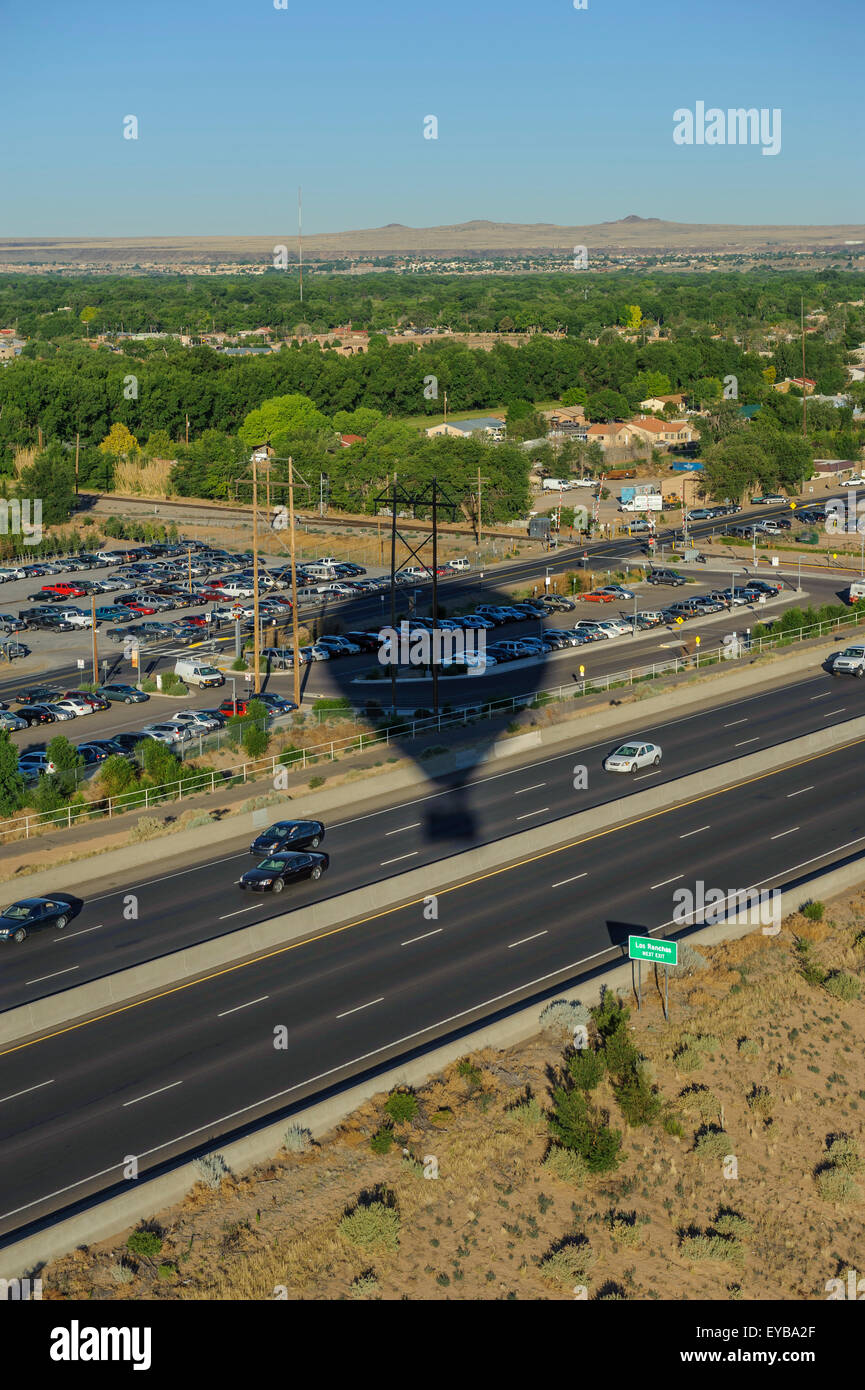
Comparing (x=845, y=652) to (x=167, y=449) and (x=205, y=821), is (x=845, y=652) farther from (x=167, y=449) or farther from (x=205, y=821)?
(x=167, y=449)

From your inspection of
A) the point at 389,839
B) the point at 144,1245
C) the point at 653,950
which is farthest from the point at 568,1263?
the point at 389,839

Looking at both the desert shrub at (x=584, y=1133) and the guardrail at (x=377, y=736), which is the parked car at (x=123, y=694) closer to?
→ the guardrail at (x=377, y=736)

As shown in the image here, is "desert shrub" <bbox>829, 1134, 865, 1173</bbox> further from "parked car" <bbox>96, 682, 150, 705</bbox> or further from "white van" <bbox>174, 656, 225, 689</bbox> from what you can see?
"white van" <bbox>174, 656, 225, 689</bbox>

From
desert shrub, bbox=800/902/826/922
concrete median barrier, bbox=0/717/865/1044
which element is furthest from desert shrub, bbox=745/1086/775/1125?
concrete median barrier, bbox=0/717/865/1044

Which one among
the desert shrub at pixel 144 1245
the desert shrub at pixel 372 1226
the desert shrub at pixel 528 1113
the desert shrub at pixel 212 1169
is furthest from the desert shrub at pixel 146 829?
the desert shrub at pixel 144 1245

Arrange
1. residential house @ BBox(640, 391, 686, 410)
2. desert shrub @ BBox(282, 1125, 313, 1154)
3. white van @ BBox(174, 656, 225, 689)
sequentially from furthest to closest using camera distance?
residential house @ BBox(640, 391, 686, 410)
white van @ BBox(174, 656, 225, 689)
desert shrub @ BBox(282, 1125, 313, 1154)
